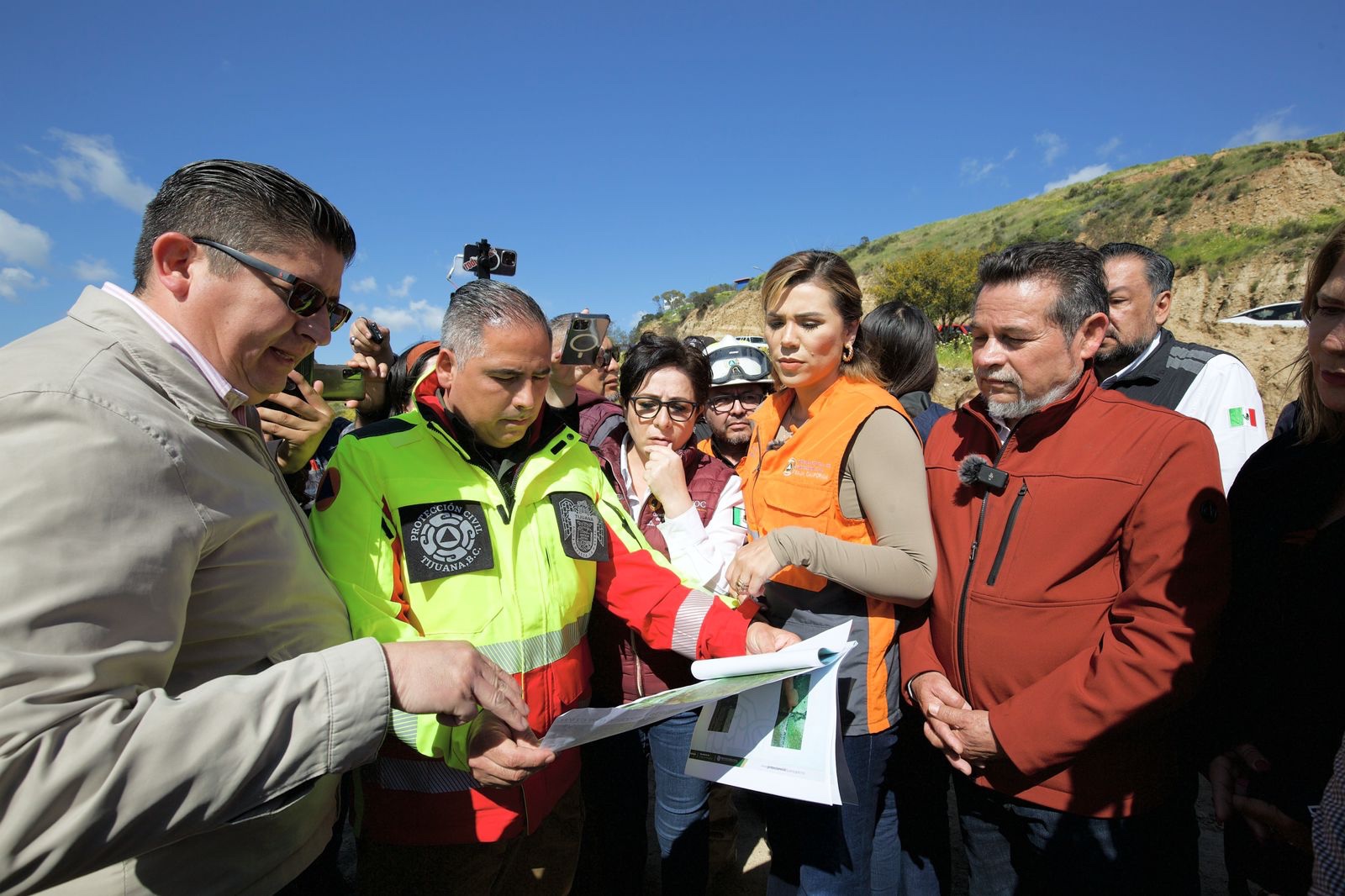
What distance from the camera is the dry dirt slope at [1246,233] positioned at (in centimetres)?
1900

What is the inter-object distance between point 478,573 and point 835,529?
115cm

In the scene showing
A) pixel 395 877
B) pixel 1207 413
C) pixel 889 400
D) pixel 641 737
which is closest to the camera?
pixel 395 877

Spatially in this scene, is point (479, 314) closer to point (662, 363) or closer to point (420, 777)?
point (662, 363)

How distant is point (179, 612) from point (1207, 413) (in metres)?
4.34

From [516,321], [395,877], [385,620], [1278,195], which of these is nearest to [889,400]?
[516,321]

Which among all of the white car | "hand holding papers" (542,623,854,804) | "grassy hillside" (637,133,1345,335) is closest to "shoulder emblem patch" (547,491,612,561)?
"hand holding papers" (542,623,854,804)

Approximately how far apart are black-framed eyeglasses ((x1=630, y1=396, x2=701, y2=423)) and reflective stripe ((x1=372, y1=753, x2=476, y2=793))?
1.63m

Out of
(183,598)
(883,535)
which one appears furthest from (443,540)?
(883,535)

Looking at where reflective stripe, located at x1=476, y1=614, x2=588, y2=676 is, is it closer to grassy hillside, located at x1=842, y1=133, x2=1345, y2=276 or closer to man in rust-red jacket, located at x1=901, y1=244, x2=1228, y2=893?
man in rust-red jacket, located at x1=901, y1=244, x2=1228, y2=893

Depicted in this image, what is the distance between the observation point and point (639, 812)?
9.25 ft

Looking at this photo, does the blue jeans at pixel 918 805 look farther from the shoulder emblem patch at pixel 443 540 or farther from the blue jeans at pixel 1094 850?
the shoulder emblem patch at pixel 443 540

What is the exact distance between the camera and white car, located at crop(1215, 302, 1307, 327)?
1793cm

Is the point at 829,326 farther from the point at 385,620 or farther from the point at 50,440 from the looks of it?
the point at 50,440

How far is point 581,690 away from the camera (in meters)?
2.31
